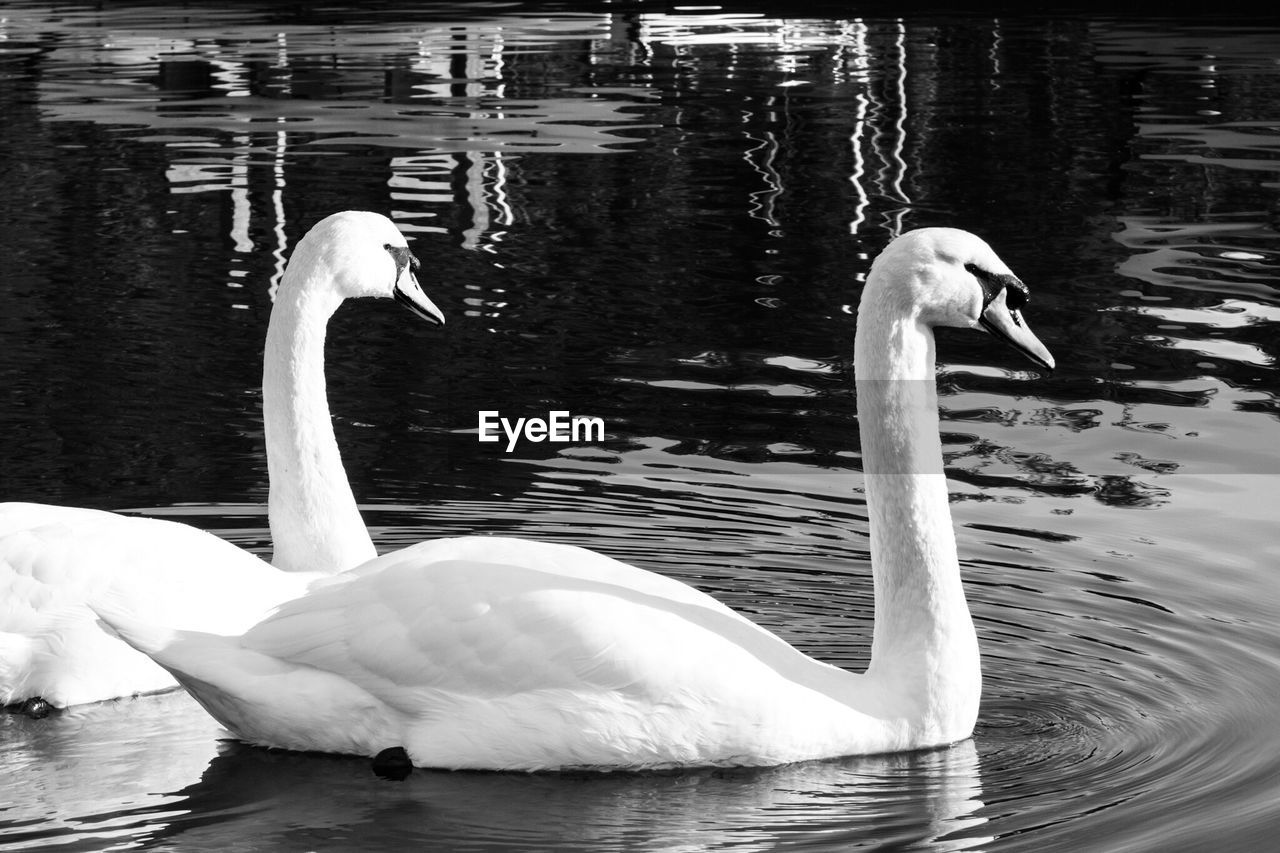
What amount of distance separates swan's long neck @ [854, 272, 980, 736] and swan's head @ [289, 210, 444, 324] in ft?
7.92

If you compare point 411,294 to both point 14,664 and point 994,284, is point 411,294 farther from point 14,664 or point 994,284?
point 994,284

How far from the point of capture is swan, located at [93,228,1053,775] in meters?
6.36

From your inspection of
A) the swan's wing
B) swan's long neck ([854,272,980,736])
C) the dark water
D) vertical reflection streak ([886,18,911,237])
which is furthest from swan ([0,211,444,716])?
vertical reflection streak ([886,18,911,237])

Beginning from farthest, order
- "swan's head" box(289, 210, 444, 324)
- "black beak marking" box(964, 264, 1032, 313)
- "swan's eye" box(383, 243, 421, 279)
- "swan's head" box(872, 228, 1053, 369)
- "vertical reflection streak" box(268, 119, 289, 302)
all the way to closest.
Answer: "vertical reflection streak" box(268, 119, 289, 302)
"swan's eye" box(383, 243, 421, 279)
"swan's head" box(289, 210, 444, 324)
"black beak marking" box(964, 264, 1032, 313)
"swan's head" box(872, 228, 1053, 369)

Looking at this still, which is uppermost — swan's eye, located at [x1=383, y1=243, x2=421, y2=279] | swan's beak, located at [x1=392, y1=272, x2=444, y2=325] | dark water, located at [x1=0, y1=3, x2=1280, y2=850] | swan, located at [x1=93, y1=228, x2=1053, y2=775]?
swan's eye, located at [x1=383, y1=243, x2=421, y2=279]

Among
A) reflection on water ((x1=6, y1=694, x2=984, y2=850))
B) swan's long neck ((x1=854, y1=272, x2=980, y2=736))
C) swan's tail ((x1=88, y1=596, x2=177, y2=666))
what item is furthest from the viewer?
swan's long neck ((x1=854, y1=272, x2=980, y2=736))

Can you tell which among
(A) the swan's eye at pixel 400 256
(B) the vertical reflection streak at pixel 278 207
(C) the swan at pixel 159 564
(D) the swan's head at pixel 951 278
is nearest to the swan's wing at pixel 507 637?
(C) the swan at pixel 159 564

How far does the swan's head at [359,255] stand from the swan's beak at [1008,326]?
102 inches

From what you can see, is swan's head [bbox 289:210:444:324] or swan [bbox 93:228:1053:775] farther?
swan's head [bbox 289:210:444:324]

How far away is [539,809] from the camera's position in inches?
244

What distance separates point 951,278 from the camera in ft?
22.4

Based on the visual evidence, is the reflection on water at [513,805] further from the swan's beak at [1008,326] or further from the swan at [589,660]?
the swan's beak at [1008,326]

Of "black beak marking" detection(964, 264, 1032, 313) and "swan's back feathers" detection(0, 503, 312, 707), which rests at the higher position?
"black beak marking" detection(964, 264, 1032, 313)

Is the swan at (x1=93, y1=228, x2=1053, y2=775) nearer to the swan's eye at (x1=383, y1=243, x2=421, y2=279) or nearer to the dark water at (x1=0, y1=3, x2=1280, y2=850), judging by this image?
the dark water at (x1=0, y1=3, x2=1280, y2=850)
